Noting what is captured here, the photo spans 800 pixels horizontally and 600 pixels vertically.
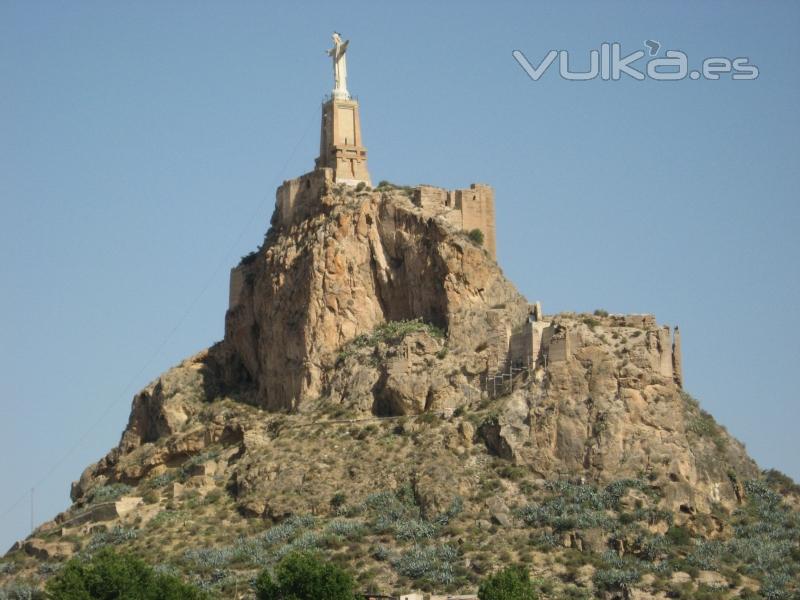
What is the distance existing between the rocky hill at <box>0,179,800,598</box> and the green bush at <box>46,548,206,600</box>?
3.48m

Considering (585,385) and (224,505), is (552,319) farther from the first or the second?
(224,505)

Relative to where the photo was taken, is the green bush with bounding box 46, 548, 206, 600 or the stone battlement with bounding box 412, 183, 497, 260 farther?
the stone battlement with bounding box 412, 183, 497, 260

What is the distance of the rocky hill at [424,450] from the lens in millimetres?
110250

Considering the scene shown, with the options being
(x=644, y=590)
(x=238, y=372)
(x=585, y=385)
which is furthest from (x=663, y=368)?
(x=238, y=372)

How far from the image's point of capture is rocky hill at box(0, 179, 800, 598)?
110250 mm

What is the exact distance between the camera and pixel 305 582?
106m

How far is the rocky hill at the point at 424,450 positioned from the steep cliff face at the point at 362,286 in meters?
0.09

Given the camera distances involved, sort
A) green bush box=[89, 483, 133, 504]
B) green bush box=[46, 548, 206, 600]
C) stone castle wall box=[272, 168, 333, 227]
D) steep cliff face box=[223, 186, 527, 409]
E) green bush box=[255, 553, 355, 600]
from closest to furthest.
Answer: green bush box=[255, 553, 355, 600] < green bush box=[46, 548, 206, 600] < steep cliff face box=[223, 186, 527, 409] < green bush box=[89, 483, 133, 504] < stone castle wall box=[272, 168, 333, 227]

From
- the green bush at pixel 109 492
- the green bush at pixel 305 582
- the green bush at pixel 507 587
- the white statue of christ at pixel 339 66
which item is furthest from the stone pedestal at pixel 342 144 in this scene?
the green bush at pixel 507 587

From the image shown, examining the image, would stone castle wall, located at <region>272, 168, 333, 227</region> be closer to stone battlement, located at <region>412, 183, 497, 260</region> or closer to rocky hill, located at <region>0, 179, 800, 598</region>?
rocky hill, located at <region>0, 179, 800, 598</region>

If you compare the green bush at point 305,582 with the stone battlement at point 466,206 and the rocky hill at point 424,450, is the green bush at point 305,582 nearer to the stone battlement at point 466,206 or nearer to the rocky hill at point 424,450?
the rocky hill at point 424,450

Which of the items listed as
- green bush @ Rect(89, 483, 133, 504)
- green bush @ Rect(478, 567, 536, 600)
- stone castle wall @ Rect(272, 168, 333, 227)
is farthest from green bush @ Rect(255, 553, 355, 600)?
stone castle wall @ Rect(272, 168, 333, 227)

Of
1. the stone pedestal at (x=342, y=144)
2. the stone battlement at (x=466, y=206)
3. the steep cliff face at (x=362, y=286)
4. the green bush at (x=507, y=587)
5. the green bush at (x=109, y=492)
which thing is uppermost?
the stone pedestal at (x=342, y=144)

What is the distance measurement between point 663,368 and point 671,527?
8.34 metres
